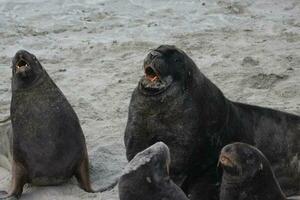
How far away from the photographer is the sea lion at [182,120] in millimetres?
5742

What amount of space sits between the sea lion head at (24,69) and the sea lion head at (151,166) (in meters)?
1.78

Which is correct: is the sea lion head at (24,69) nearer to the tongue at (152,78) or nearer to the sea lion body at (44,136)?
the sea lion body at (44,136)

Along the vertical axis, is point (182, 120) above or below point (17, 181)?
above

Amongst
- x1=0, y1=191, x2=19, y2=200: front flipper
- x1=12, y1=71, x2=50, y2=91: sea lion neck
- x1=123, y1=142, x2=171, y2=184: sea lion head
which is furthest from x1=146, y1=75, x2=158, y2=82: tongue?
x1=0, y1=191, x2=19, y2=200: front flipper

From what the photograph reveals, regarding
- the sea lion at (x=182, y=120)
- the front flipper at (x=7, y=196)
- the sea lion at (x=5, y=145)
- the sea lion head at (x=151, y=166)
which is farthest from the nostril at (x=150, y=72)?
the sea lion at (x=5, y=145)

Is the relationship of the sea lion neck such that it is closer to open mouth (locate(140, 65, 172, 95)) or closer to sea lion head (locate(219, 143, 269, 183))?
open mouth (locate(140, 65, 172, 95))

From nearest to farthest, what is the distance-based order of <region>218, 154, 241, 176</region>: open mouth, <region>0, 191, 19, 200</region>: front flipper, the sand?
<region>218, 154, 241, 176</region>: open mouth < <region>0, 191, 19, 200</region>: front flipper < the sand

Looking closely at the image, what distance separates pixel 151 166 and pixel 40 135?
1668 millimetres

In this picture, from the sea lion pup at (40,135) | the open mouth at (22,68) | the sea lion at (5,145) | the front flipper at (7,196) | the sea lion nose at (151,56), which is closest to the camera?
the sea lion nose at (151,56)

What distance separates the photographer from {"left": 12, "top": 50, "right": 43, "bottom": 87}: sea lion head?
6527 millimetres

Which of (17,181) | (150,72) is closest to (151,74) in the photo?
(150,72)

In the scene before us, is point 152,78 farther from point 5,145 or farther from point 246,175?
point 5,145

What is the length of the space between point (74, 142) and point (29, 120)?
417mm

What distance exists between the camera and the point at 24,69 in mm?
6516
